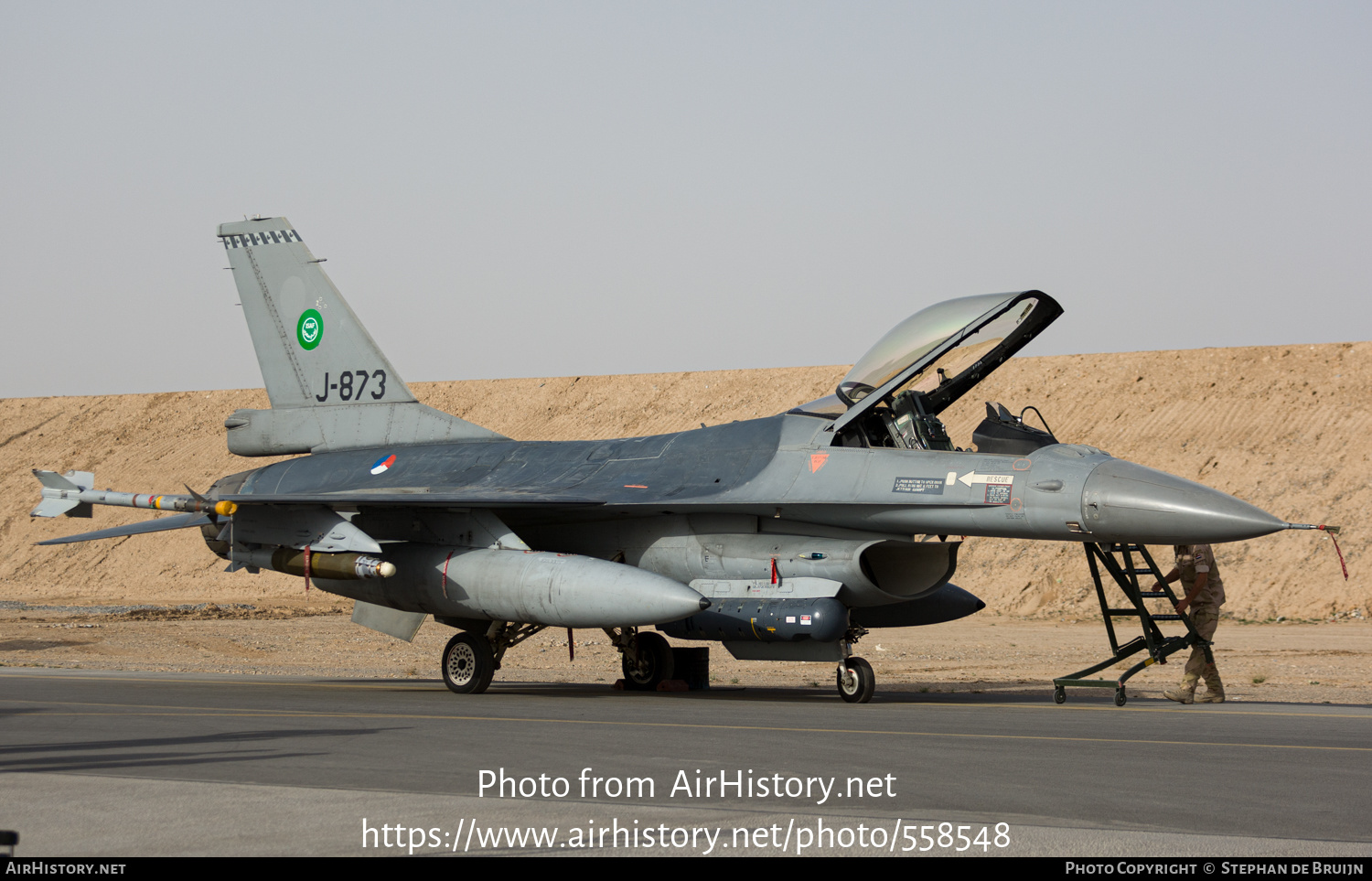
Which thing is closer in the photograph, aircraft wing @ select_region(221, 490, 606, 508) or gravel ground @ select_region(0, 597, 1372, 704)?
aircraft wing @ select_region(221, 490, 606, 508)

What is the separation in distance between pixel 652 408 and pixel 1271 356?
1006 inches

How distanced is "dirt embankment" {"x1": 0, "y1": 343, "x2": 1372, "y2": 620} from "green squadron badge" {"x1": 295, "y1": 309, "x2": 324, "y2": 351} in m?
9.12

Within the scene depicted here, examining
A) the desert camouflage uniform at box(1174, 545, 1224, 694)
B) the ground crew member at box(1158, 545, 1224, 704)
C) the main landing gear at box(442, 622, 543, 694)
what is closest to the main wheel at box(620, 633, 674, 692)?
the main landing gear at box(442, 622, 543, 694)

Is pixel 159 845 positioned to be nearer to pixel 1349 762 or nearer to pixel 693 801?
pixel 693 801

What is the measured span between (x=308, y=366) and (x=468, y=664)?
561 cm

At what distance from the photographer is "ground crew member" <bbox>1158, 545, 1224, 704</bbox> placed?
43.5 feet

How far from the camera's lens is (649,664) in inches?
640

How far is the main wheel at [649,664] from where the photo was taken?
16.2 metres

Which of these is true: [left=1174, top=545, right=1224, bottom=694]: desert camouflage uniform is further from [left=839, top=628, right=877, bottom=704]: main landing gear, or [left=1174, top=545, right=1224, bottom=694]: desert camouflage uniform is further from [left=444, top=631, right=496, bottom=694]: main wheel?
[left=444, top=631, right=496, bottom=694]: main wheel

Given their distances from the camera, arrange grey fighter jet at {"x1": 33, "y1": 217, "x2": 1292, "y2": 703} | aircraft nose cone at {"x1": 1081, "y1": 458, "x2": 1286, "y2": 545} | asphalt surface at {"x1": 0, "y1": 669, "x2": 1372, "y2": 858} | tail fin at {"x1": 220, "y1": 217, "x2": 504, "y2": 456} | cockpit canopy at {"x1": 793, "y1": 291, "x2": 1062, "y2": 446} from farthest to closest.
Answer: tail fin at {"x1": 220, "y1": 217, "x2": 504, "y2": 456} < cockpit canopy at {"x1": 793, "y1": 291, "x2": 1062, "y2": 446} < grey fighter jet at {"x1": 33, "y1": 217, "x2": 1292, "y2": 703} < aircraft nose cone at {"x1": 1081, "y1": 458, "x2": 1286, "y2": 545} < asphalt surface at {"x1": 0, "y1": 669, "x2": 1372, "y2": 858}

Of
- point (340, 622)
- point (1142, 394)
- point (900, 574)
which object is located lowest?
point (340, 622)

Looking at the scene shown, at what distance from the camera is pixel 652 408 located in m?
59.0
